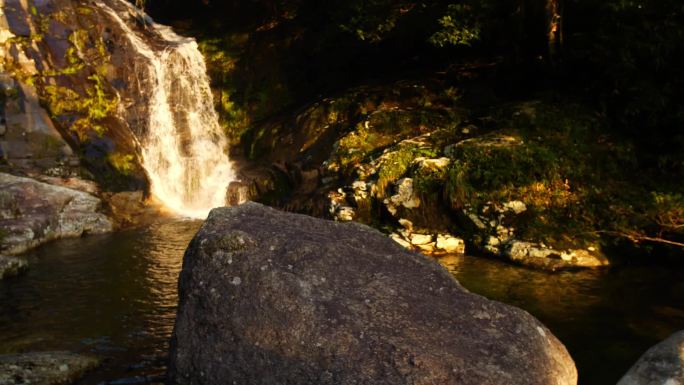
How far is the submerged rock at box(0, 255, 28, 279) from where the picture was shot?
31.1 feet

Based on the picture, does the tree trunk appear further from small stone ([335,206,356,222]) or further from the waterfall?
the waterfall

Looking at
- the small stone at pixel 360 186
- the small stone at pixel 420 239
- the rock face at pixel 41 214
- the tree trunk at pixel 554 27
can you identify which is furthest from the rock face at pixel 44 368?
the tree trunk at pixel 554 27

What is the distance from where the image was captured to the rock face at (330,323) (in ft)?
13.1

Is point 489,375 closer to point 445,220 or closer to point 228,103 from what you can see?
point 445,220

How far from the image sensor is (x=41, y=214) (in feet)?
41.2

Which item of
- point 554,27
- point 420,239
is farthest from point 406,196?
point 554,27

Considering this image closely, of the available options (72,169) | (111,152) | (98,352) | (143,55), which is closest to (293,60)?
(143,55)

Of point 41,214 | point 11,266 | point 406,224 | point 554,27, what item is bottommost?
point 11,266

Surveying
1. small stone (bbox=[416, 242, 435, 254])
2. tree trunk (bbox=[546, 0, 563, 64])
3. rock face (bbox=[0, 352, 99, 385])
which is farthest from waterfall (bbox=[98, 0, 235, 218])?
tree trunk (bbox=[546, 0, 563, 64])

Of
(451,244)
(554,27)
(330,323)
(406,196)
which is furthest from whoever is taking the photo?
(554,27)

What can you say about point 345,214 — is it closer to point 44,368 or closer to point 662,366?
point 44,368

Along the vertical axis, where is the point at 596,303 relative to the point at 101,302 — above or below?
above

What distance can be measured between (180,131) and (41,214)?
5832mm

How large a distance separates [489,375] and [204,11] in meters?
23.3
